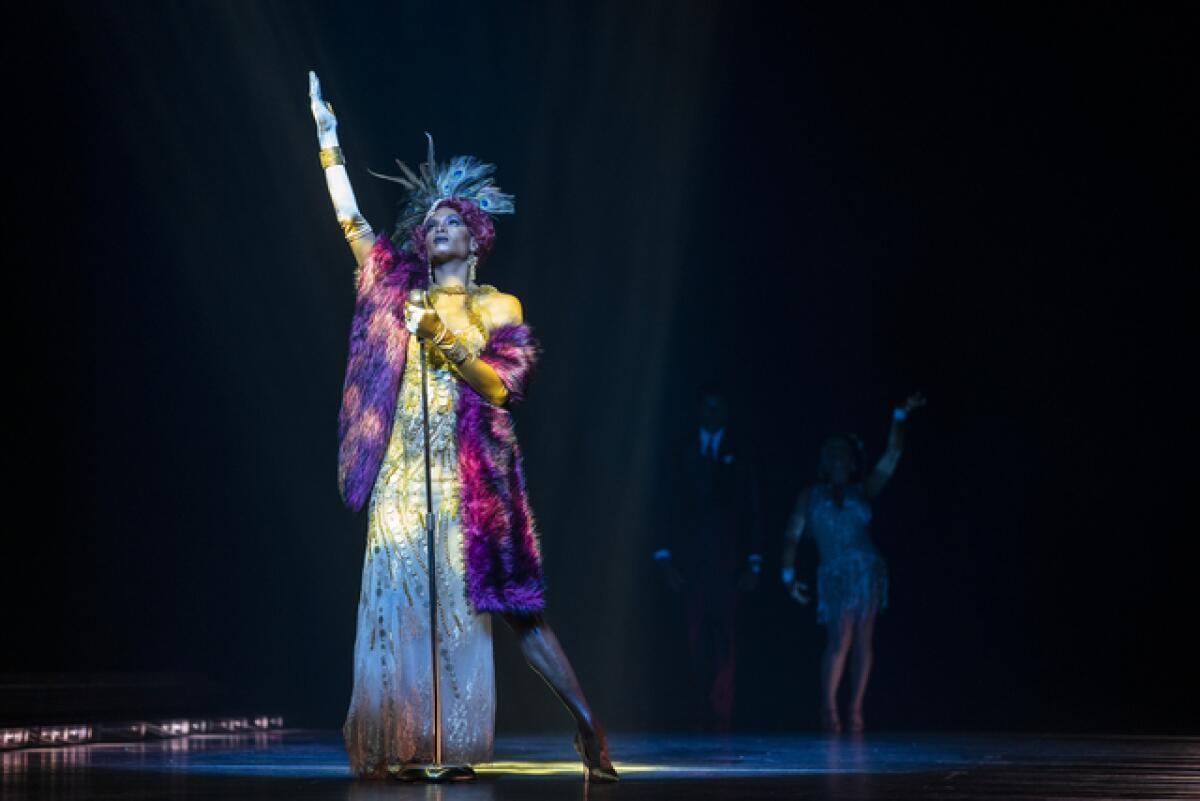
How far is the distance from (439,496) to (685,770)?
3.57ft

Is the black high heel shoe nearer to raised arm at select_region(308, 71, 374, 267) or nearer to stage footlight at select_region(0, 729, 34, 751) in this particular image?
raised arm at select_region(308, 71, 374, 267)

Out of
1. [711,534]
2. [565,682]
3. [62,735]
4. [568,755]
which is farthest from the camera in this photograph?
[711,534]

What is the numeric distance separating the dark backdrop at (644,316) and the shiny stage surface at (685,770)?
1.86 meters

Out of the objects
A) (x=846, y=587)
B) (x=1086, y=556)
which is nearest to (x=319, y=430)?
(x=846, y=587)

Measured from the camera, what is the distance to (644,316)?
1096 cm

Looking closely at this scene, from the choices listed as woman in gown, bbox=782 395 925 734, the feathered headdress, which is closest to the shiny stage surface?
the feathered headdress

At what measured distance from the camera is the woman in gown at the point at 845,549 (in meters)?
9.38

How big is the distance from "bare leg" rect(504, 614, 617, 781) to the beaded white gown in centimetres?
13

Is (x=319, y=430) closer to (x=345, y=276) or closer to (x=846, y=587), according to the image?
(x=345, y=276)

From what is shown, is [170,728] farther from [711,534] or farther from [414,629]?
[414,629]

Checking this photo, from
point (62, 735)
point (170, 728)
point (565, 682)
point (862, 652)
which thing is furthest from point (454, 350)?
point (862, 652)

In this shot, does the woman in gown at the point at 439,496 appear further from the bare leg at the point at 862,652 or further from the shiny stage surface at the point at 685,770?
the bare leg at the point at 862,652

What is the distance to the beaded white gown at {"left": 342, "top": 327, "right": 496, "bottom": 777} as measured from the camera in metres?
4.75

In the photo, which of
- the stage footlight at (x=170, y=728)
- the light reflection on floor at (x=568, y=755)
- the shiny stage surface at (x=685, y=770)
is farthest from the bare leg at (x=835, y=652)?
the stage footlight at (x=170, y=728)
